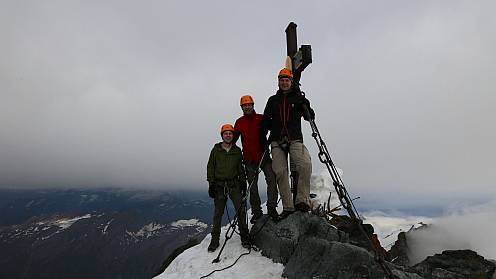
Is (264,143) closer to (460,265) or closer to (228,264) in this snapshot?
(228,264)

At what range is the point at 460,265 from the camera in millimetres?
10242

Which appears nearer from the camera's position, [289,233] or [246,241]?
[289,233]

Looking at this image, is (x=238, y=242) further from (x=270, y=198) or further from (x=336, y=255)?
(x=336, y=255)

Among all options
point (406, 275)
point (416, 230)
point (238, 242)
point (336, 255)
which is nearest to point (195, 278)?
point (238, 242)

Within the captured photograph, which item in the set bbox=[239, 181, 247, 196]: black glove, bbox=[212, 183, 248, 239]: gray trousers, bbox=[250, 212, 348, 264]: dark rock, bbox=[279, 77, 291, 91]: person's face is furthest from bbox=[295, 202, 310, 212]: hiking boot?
bbox=[279, 77, 291, 91]: person's face

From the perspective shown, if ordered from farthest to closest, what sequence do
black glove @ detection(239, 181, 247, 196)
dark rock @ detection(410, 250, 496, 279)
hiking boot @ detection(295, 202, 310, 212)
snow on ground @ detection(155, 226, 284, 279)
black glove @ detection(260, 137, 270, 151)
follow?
black glove @ detection(239, 181, 247, 196), black glove @ detection(260, 137, 270, 151), hiking boot @ detection(295, 202, 310, 212), dark rock @ detection(410, 250, 496, 279), snow on ground @ detection(155, 226, 284, 279)

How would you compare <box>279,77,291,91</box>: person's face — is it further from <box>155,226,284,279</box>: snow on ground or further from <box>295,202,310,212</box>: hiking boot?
<box>155,226,284,279</box>: snow on ground

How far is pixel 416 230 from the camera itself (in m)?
19.2

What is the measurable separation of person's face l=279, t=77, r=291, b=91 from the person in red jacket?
45.8 inches

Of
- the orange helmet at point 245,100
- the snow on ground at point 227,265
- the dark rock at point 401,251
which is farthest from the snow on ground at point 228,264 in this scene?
the dark rock at point 401,251

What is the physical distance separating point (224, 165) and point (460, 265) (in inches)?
292

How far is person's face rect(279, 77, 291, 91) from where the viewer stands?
10.2 metres

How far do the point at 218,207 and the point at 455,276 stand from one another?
6.53 m

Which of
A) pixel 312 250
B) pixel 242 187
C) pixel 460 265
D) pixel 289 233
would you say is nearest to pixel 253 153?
pixel 242 187
